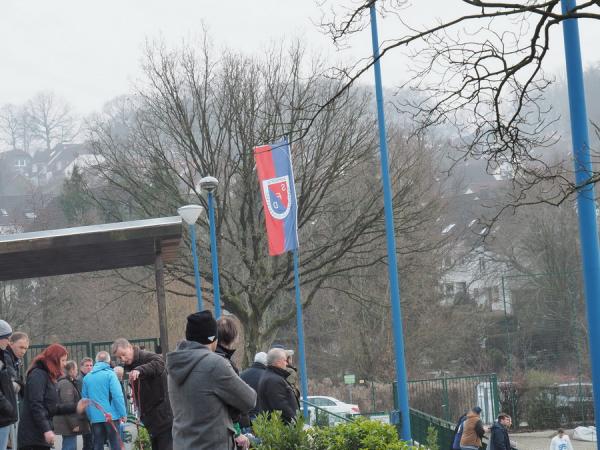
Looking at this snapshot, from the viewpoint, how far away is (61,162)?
317ft

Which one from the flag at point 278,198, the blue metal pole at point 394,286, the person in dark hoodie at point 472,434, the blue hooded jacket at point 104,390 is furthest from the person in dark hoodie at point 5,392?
the person in dark hoodie at point 472,434

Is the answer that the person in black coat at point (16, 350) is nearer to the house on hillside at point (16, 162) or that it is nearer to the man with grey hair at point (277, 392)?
the man with grey hair at point (277, 392)

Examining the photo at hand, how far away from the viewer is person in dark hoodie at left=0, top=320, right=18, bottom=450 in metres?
9.57

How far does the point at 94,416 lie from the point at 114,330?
127 ft

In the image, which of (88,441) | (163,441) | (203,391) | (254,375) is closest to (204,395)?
(203,391)

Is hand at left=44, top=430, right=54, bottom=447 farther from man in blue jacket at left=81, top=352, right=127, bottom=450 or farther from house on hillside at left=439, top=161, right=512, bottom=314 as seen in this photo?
house on hillside at left=439, top=161, right=512, bottom=314

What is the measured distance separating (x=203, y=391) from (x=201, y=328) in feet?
1.28

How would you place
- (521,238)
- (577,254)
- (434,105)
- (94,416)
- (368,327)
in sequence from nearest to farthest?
1. (434,105)
2. (94,416)
3. (368,327)
4. (577,254)
5. (521,238)

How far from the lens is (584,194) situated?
8.91m

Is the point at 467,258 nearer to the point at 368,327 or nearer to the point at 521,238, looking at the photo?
the point at 521,238

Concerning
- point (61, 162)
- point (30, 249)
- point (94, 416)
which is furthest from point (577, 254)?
point (61, 162)

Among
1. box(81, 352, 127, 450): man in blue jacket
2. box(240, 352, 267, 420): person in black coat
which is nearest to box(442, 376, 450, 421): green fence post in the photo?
box(81, 352, 127, 450): man in blue jacket

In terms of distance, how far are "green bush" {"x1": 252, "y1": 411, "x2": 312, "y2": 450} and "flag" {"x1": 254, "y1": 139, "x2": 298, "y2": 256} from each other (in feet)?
50.8

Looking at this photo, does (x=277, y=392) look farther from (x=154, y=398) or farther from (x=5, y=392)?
(x=5, y=392)
